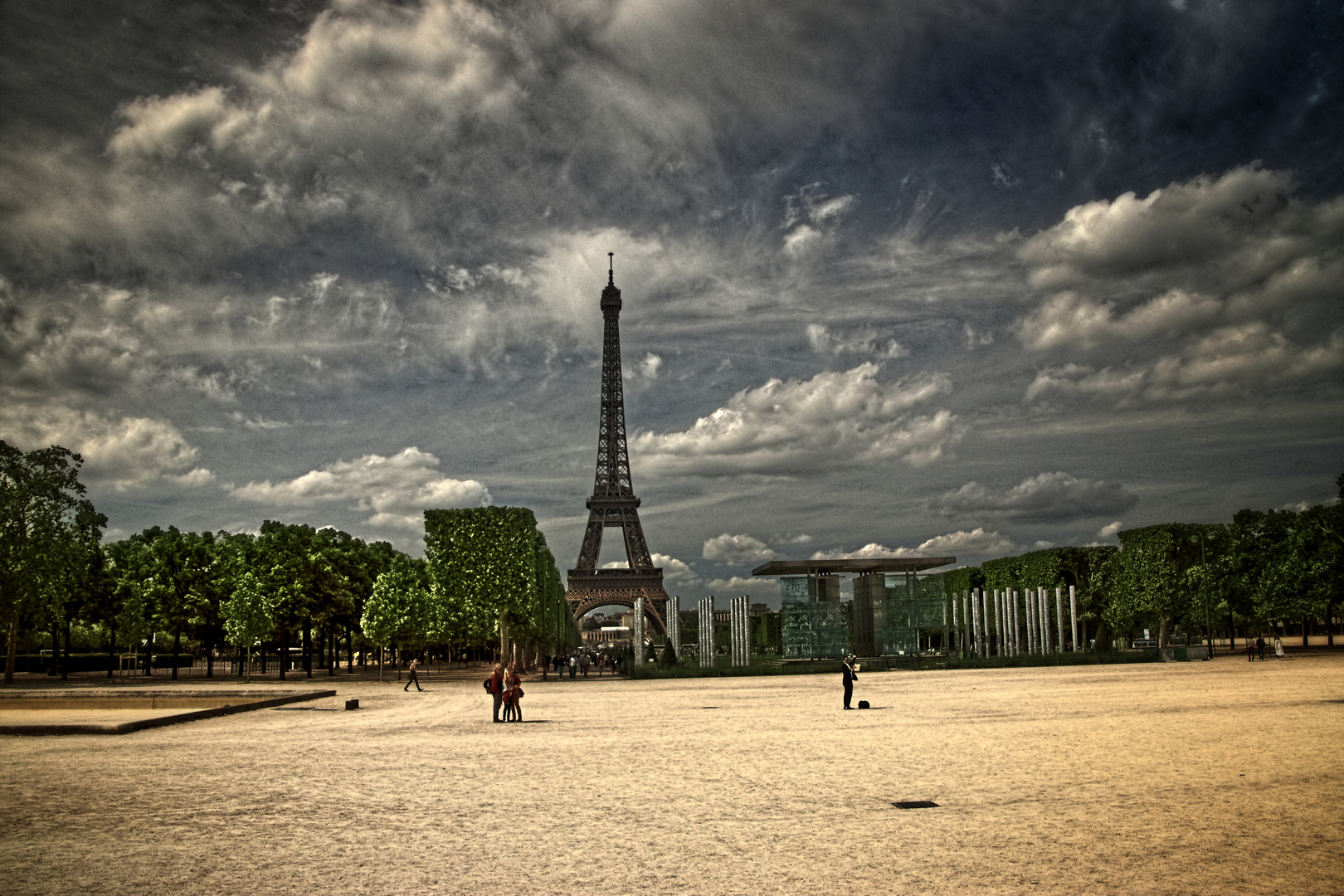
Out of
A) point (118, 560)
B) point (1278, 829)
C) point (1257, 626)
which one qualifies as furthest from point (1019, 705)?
point (118, 560)

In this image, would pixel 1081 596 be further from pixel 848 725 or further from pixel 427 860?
pixel 427 860

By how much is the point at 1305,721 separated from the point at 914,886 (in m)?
15.2

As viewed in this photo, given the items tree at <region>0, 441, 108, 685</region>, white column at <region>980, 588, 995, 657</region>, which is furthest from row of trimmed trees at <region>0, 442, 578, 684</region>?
white column at <region>980, 588, 995, 657</region>

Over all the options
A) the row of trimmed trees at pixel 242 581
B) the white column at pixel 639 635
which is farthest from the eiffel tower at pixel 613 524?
the row of trimmed trees at pixel 242 581

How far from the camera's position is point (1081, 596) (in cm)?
6631

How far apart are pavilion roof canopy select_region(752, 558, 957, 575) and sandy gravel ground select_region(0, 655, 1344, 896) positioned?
33762mm

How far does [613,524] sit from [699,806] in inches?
3821

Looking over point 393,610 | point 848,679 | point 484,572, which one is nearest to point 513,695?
point 848,679

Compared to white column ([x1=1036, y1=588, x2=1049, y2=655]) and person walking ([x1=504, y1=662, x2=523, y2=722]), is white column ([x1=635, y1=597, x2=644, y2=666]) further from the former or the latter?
person walking ([x1=504, y1=662, x2=523, y2=722])

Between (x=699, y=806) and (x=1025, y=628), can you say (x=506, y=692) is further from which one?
(x=1025, y=628)

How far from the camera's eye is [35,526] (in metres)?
45.2

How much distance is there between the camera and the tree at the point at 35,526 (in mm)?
43625

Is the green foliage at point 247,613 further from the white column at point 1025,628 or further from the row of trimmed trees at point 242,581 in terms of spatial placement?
the white column at point 1025,628

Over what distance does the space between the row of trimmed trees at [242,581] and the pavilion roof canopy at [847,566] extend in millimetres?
13692
